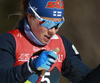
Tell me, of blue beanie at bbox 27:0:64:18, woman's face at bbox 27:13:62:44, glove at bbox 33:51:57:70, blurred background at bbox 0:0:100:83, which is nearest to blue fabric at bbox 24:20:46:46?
woman's face at bbox 27:13:62:44

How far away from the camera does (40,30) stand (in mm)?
2057

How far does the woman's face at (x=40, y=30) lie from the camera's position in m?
2.05

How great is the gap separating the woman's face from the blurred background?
97.5 inches

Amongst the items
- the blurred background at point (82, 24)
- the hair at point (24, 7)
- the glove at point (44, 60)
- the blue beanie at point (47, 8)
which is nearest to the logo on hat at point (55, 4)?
the blue beanie at point (47, 8)

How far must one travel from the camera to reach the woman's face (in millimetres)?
2051

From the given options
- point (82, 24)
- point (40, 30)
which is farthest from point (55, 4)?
point (82, 24)

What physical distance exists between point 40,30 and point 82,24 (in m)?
2.62

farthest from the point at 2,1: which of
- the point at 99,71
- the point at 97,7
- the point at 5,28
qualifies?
the point at 99,71

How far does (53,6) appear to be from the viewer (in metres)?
2.06

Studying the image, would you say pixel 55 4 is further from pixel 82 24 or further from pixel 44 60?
pixel 82 24

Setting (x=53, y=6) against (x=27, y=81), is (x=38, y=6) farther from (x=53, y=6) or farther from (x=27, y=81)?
(x=27, y=81)

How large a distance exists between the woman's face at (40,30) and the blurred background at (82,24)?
2476 mm

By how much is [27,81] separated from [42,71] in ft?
1.16

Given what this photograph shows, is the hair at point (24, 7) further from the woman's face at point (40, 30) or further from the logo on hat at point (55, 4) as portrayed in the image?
the logo on hat at point (55, 4)
